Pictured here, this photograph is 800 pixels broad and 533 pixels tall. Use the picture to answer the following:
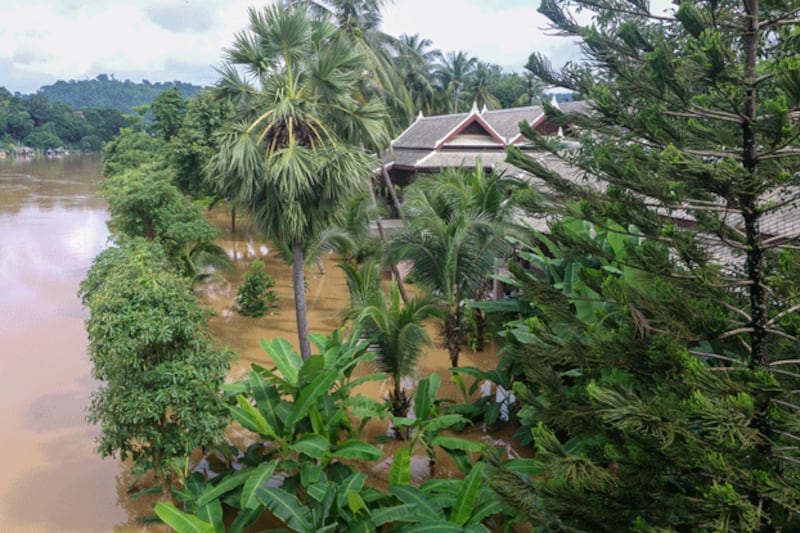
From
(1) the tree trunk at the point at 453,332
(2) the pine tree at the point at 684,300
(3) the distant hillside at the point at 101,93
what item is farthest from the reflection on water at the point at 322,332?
(3) the distant hillside at the point at 101,93

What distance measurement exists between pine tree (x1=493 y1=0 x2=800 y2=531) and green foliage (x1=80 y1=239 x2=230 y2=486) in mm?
3586

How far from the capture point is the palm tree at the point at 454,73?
41.0m

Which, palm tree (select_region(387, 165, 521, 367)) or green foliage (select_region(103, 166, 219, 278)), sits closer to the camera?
palm tree (select_region(387, 165, 521, 367))

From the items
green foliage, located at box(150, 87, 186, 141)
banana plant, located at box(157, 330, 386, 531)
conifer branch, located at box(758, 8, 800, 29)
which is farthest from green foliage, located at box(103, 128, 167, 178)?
conifer branch, located at box(758, 8, 800, 29)

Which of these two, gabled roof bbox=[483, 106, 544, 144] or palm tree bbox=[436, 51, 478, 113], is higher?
palm tree bbox=[436, 51, 478, 113]

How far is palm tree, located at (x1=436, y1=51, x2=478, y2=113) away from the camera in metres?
41.0

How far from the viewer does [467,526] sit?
17.5 ft

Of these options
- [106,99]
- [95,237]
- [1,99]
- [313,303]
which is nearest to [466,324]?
[313,303]

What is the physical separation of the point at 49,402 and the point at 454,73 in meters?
36.6

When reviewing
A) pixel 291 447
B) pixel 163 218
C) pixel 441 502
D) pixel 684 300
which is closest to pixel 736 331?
pixel 684 300

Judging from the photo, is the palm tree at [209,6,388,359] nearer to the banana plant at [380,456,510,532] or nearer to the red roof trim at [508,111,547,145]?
the banana plant at [380,456,510,532]

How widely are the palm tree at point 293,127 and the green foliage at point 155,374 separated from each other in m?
2.53

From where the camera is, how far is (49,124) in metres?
75.4

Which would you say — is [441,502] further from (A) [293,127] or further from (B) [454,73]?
(B) [454,73]
